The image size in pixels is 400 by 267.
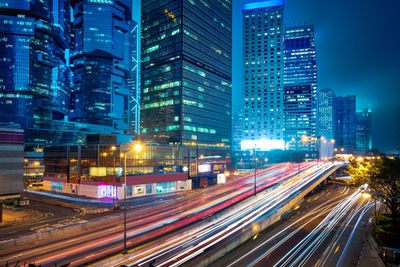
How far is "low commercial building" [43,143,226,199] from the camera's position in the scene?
53.3 metres

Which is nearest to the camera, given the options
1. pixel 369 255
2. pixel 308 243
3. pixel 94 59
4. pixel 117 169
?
pixel 369 255

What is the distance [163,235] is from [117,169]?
3003 centimetres

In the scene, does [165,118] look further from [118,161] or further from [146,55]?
[118,161]

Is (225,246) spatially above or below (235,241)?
above

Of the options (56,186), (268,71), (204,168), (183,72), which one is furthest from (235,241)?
(268,71)

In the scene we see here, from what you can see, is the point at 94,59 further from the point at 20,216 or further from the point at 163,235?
the point at 163,235

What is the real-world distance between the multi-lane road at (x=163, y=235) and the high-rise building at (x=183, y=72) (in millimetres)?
65808

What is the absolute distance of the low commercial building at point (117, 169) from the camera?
5331 cm

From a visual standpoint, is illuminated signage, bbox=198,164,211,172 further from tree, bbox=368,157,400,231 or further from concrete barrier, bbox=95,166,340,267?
tree, bbox=368,157,400,231

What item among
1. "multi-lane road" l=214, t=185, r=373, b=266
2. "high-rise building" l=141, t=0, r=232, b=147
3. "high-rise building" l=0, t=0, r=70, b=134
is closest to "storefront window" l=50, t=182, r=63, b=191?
"high-rise building" l=141, t=0, r=232, b=147

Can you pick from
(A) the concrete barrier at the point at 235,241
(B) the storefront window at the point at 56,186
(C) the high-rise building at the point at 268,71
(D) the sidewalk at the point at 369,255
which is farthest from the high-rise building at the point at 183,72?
(D) the sidewalk at the point at 369,255

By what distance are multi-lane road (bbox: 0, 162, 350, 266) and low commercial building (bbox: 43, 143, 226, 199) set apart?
15.3 metres

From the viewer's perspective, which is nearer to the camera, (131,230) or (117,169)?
(131,230)

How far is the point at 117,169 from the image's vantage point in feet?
175
